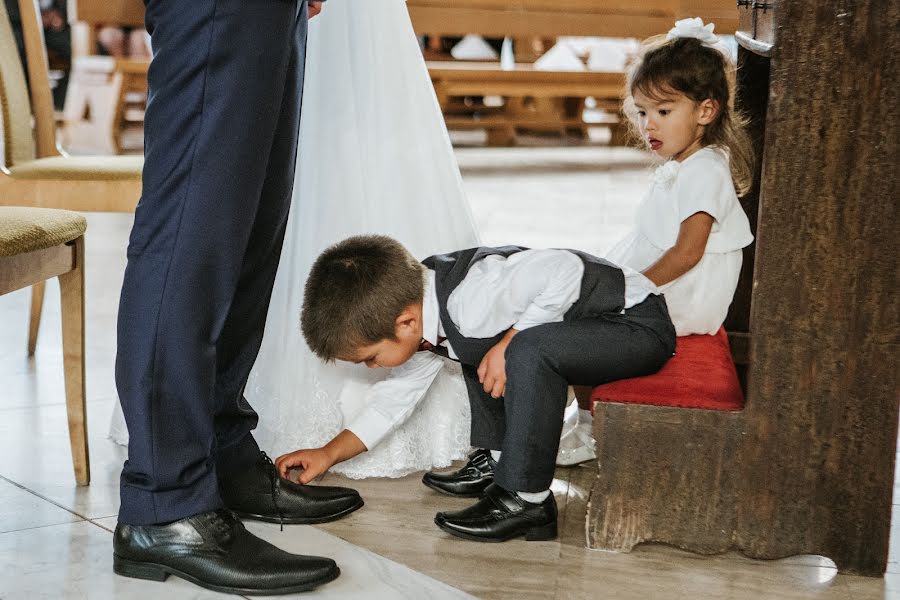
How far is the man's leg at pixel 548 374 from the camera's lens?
164cm

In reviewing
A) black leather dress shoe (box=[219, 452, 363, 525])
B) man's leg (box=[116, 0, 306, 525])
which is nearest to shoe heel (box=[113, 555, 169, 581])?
man's leg (box=[116, 0, 306, 525])

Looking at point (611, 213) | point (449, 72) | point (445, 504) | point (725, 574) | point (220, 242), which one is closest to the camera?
point (220, 242)

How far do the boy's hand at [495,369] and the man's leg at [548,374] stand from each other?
26 millimetres

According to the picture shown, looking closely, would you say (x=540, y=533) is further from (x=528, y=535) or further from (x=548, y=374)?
(x=548, y=374)

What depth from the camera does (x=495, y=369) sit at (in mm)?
1689

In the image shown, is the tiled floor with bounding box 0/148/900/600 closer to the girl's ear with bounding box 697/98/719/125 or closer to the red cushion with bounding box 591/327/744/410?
the red cushion with bounding box 591/327/744/410

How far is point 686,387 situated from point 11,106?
5.82 ft

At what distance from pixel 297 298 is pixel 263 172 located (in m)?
0.63

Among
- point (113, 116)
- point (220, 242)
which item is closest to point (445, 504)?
point (220, 242)

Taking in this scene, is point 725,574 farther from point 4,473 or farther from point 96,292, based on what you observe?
point 96,292

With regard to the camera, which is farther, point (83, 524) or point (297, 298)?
point (297, 298)

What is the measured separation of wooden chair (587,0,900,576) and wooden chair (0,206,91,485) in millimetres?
882

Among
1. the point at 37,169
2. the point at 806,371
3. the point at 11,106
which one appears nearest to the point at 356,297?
the point at 806,371

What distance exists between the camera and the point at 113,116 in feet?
21.7
